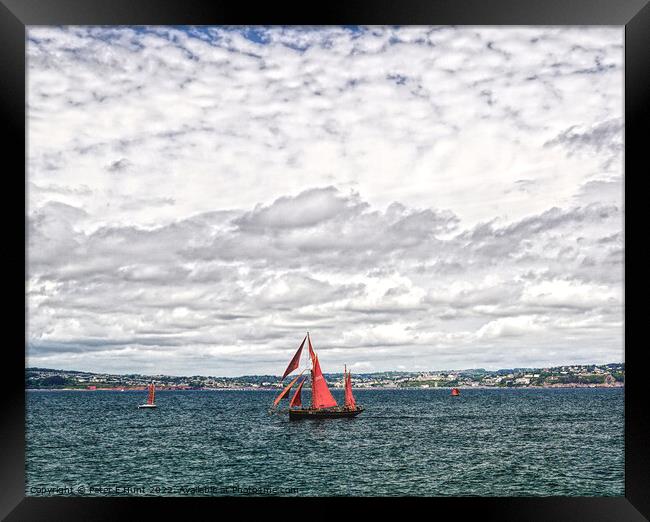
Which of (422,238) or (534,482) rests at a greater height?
(422,238)

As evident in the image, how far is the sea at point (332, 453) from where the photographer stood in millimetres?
21812

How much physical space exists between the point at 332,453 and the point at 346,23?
23704 mm

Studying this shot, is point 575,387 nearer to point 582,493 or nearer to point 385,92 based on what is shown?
point 385,92

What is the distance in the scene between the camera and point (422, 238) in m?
55.2

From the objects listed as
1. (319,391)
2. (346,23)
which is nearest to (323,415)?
(319,391)

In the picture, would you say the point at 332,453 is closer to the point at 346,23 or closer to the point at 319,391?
the point at 319,391

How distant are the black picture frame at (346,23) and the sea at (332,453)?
36.0 ft

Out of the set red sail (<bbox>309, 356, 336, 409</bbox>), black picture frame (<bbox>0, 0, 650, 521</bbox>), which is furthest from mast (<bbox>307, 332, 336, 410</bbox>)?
black picture frame (<bbox>0, 0, 650, 521</bbox>)

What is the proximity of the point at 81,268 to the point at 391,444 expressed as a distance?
29414mm

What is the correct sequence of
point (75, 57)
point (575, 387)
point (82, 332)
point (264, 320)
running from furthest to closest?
point (575, 387), point (264, 320), point (82, 332), point (75, 57)

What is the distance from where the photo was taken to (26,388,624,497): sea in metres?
21.8

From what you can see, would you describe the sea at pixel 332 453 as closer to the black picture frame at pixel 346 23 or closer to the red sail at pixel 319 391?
the red sail at pixel 319 391

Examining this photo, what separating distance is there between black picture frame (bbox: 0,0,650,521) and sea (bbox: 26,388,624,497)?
11.0 m

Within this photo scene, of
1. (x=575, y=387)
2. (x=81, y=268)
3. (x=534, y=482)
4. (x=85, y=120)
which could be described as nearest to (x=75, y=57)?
(x=85, y=120)
